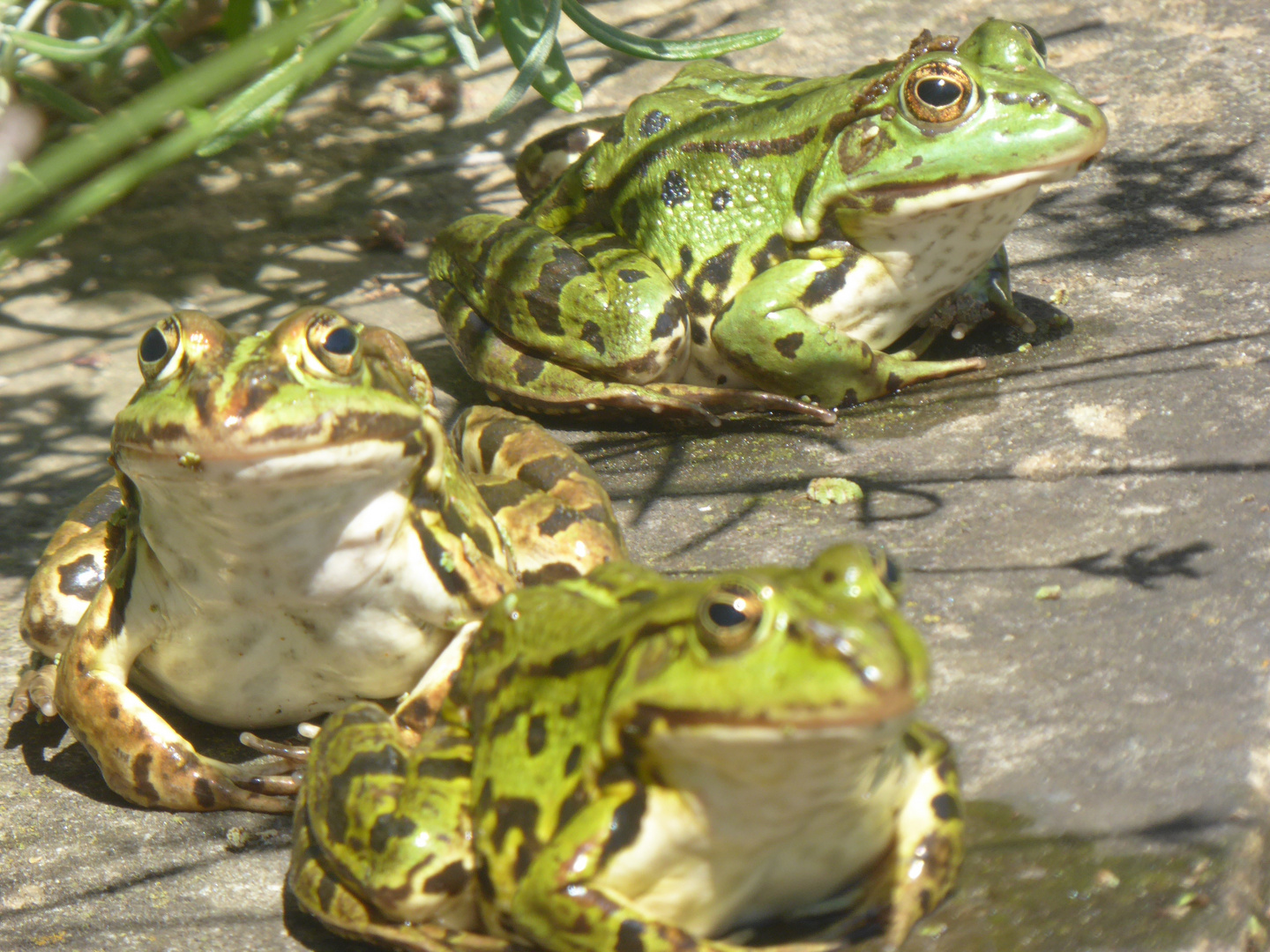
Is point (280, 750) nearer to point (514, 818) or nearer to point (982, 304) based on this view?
point (514, 818)

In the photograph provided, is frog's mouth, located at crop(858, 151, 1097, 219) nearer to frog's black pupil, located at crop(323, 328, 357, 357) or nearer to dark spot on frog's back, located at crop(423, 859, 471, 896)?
frog's black pupil, located at crop(323, 328, 357, 357)

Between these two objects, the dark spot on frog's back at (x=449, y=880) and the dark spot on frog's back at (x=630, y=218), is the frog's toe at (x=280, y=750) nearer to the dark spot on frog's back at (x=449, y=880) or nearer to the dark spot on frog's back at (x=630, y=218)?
the dark spot on frog's back at (x=449, y=880)

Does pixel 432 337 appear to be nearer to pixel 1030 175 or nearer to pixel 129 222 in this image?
pixel 129 222

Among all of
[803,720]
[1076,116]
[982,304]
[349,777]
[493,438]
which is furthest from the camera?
[982,304]

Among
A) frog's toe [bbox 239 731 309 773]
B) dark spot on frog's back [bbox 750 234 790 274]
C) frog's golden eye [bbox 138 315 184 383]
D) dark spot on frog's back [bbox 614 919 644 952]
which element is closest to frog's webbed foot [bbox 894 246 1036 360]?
dark spot on frog's back [bbox 750 234 790 274]

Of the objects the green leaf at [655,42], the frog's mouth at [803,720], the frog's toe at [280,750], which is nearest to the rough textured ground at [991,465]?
the frog's toe at [280,750]

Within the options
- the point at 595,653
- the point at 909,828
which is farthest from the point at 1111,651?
the point at 595,653

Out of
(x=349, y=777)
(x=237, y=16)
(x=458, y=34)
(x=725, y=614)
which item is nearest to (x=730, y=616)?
(x=725, y=614)
